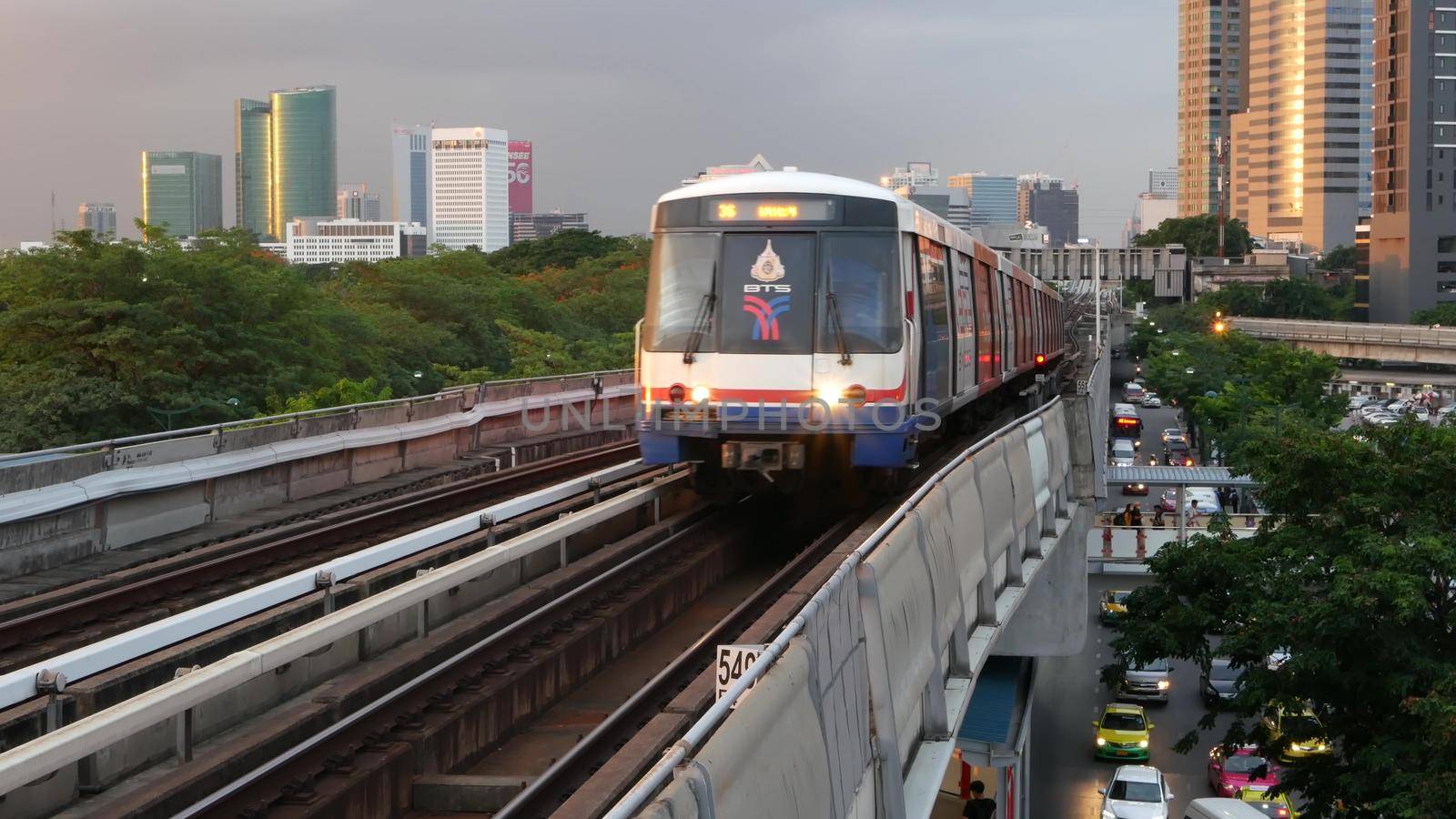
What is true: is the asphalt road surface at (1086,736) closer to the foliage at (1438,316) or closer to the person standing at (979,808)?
the person standing at (979,808)

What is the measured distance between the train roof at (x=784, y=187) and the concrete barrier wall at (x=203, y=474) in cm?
572

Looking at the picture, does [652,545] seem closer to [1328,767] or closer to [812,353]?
[812,353]

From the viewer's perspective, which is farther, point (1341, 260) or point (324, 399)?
point (1341, 260)

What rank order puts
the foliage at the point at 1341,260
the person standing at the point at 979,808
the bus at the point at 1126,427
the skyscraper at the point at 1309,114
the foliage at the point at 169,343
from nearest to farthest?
the person standing at the point at 979,808 → the foliage at the point at 169,343 → the bus at the point at 1126,427 → the foliage at the point at 1341,260 → the skyscraper at the point at 1309,114

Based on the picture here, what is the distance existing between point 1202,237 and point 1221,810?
443ft

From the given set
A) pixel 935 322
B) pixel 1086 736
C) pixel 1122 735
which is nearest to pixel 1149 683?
pixel 1086 736

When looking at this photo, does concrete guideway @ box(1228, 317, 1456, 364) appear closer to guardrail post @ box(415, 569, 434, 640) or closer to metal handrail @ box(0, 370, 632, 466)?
metal handrail @ box(0, 370, 632, 466)

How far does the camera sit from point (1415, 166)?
359ft

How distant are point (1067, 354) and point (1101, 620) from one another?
14.4 m

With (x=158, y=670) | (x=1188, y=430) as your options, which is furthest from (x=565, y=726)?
(x=1188, y=430)

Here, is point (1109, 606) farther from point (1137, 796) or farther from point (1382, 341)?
point (1382, 341)

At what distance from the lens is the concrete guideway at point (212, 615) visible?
7.32 meters

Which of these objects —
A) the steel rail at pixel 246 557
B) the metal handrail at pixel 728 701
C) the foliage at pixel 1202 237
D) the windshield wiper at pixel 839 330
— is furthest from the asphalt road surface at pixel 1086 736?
the foliage at pixel 1202 237

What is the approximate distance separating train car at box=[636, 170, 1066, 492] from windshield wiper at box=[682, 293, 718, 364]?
0.04 ft
